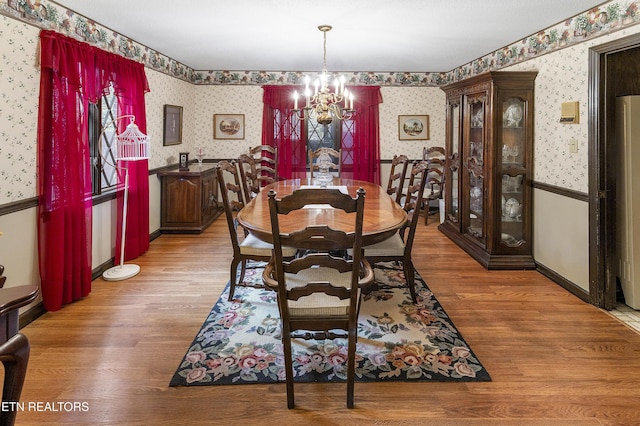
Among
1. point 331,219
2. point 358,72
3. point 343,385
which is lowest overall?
point 343,385

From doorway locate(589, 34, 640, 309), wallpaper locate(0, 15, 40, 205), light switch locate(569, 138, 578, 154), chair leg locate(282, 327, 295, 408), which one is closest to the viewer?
chair leg locate(282, 327, 295, 408)

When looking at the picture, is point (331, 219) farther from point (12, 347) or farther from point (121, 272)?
point (121, 272)

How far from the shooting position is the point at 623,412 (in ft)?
6.04

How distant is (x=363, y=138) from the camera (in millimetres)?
6715

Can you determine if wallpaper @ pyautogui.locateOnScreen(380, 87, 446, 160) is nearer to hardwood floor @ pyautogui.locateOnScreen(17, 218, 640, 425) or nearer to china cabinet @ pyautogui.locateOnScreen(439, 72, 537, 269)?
china cabinet @ pyautogui.locateOnScreen(439, 72, 537, 269)

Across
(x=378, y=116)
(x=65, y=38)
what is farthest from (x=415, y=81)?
(x=65, y=38)

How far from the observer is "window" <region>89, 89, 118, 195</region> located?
12.6 ft

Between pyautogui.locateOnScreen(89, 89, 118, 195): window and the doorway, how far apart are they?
147 inches

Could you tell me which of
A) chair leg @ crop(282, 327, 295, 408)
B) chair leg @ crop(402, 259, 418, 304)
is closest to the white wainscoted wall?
chair leg @ crop(402, 259, 418, 304)

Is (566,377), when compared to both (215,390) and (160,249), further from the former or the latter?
(160,249)

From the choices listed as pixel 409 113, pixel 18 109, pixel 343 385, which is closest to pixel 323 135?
pixel 409 113

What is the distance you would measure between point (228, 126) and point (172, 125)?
1.21 m

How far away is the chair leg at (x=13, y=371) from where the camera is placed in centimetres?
118

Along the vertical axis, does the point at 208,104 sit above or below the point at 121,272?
above
